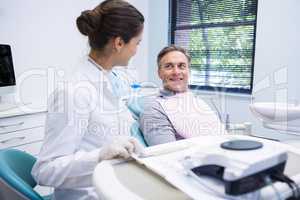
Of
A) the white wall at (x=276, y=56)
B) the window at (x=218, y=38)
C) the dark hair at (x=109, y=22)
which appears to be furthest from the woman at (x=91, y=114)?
the window at (x=218, y=38)

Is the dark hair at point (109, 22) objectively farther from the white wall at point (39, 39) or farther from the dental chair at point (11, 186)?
the white wall at point (39, 39)

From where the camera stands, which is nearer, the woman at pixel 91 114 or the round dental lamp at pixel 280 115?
the woman at pixel 91 114

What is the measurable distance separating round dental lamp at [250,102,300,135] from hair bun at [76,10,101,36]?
1003 millimetres

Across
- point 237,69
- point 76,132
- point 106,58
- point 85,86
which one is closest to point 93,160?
point 76,132

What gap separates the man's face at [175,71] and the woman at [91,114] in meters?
0.53

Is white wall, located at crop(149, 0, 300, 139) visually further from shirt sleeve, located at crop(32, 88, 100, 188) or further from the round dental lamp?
shirt sleeve, located at crop(32, 88, 100, 188)

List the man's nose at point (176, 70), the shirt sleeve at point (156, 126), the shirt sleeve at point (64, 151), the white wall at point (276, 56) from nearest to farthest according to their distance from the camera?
the shirt sleeve at point (64, 151) < the shirt sleeve at point (156, 126) < the man's nose at point (176, 70) < the white wall at point (276, 56)

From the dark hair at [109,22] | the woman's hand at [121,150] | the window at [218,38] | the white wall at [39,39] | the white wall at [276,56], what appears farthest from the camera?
the window at [218,38]

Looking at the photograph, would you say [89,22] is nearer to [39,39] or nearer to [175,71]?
[175,71]

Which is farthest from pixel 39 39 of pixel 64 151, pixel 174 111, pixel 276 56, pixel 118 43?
pixel 276 56

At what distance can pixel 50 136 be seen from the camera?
919 mm

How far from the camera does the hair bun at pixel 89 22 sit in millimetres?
1074

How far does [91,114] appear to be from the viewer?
39.4 inches

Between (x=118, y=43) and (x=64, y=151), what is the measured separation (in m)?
0.46
